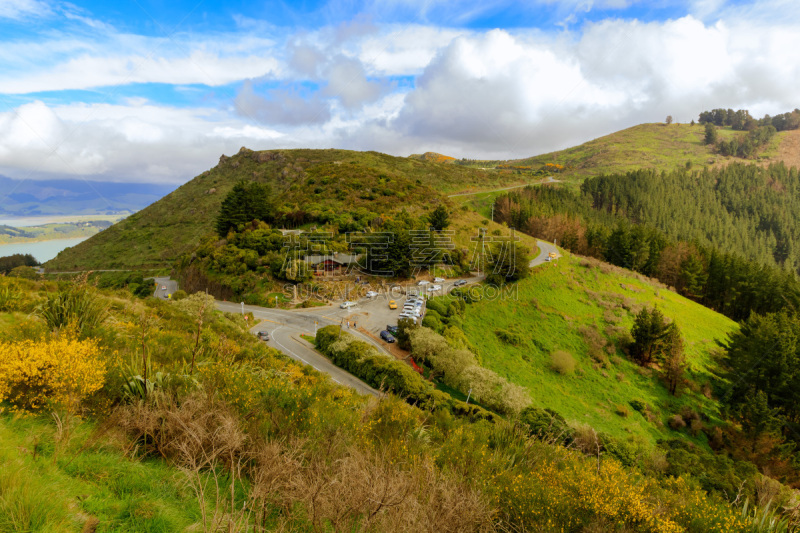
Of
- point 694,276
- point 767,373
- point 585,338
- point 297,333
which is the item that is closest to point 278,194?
point 297,333

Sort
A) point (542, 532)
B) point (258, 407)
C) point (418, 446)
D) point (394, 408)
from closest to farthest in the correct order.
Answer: point (542, 532), point (258, 407), point (418, 446), point (394, 408)

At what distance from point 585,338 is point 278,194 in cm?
6903

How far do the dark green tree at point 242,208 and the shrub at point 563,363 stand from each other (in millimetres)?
38083

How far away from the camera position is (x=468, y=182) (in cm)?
9644

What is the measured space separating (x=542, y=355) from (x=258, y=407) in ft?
101

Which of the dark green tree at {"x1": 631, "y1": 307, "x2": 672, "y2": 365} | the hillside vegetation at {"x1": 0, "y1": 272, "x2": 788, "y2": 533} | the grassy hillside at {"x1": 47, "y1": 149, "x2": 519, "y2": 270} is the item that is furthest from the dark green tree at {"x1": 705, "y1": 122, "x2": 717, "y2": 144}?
the hillside vegetation at {"x1": 0, "y1": 272, "x2": 788, "y2": 533}

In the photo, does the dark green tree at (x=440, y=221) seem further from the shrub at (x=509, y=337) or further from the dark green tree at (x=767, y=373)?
the dark green tree at (x=767, y=373)

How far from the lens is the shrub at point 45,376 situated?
15.6 feet

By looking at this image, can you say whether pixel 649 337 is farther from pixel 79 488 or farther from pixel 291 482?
pixel 79 488

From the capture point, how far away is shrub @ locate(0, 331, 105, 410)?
4746 mm

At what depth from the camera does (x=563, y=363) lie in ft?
98.8

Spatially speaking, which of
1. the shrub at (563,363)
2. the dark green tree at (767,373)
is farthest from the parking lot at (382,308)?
the dark green tree at (767,373)

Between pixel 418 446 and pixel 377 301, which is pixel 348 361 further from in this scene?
pixel 418 446

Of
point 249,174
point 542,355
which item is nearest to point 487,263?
point 542,355
